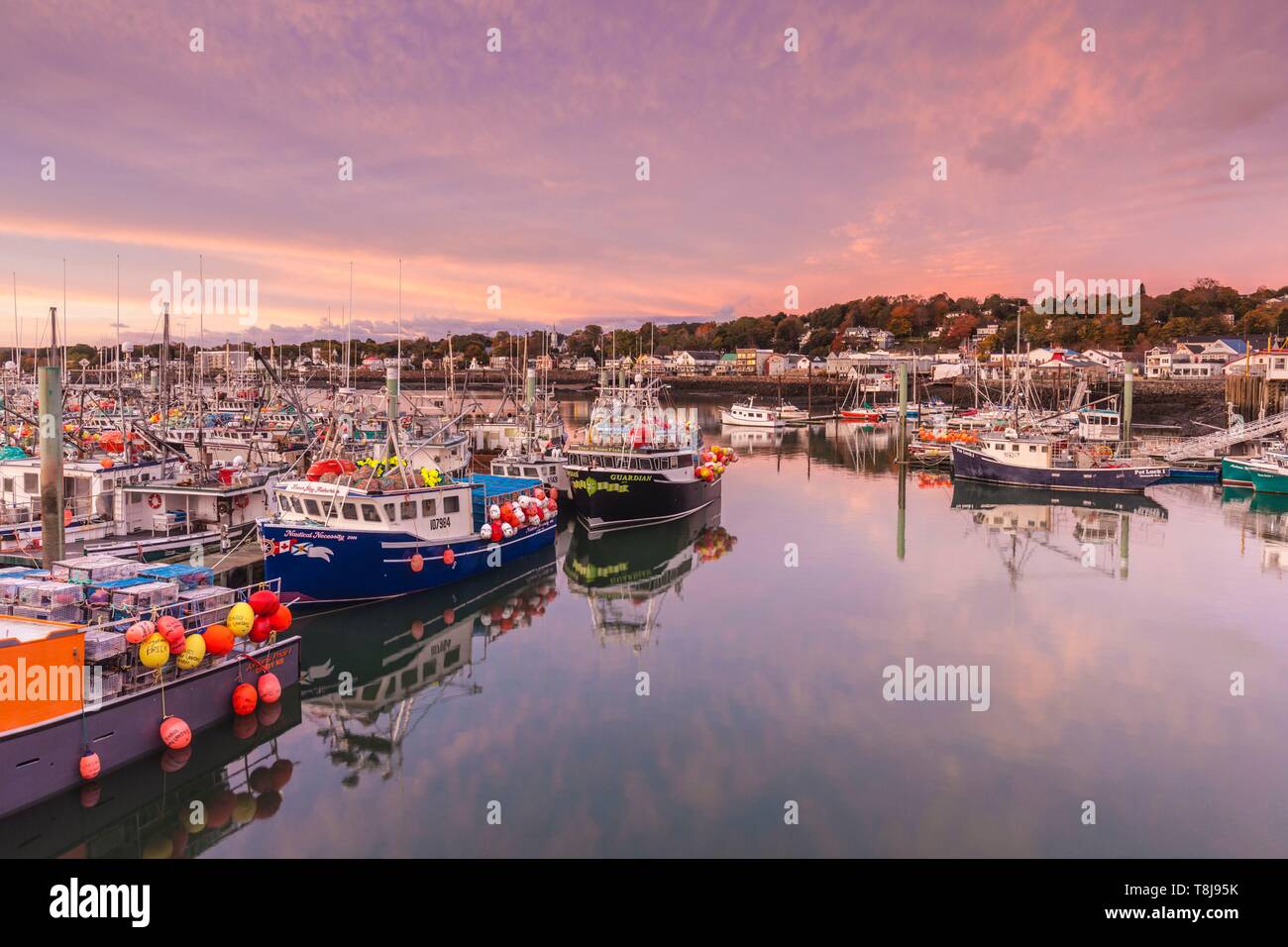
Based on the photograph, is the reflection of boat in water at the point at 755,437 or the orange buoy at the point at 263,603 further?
the reflection of boat in water at the point at 755,437

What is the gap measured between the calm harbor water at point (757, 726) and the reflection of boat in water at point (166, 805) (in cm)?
4

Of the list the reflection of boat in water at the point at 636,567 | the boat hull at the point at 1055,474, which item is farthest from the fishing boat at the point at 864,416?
the reflection of boat in water at the point at 636,567

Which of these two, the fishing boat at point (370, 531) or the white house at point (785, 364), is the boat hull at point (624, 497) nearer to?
the fishing boat at point (370, 531)

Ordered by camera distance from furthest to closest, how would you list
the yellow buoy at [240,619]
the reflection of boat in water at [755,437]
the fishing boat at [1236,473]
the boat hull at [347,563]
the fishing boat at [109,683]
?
1. the reflection of boat in water at [755,437]
2. the fishing boat at [1236,473]
3. the boat hull at [347,563]
4. the yellow buoy at [240,619]
5. the fishing boat at [109,683]

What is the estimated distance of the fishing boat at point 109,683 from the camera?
33.1 feet

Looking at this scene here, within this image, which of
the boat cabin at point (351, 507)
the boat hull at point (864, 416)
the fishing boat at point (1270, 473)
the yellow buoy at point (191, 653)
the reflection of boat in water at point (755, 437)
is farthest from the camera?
the boat hull at point (864, 416)

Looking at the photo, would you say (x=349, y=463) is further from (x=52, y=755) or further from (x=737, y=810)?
(x=737, y=810)

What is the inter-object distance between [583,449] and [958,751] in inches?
810

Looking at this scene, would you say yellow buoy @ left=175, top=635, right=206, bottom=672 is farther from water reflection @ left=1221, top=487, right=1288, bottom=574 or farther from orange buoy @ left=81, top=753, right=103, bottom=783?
water reflection @ left=1221, top=487, right=1288, bottom=574

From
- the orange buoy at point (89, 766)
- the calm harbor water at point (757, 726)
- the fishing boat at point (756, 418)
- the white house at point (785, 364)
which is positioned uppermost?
the white house at point (785, 364)

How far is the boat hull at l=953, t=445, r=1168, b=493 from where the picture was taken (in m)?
38.9

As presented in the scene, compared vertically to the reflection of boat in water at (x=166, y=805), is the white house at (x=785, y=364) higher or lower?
higher
